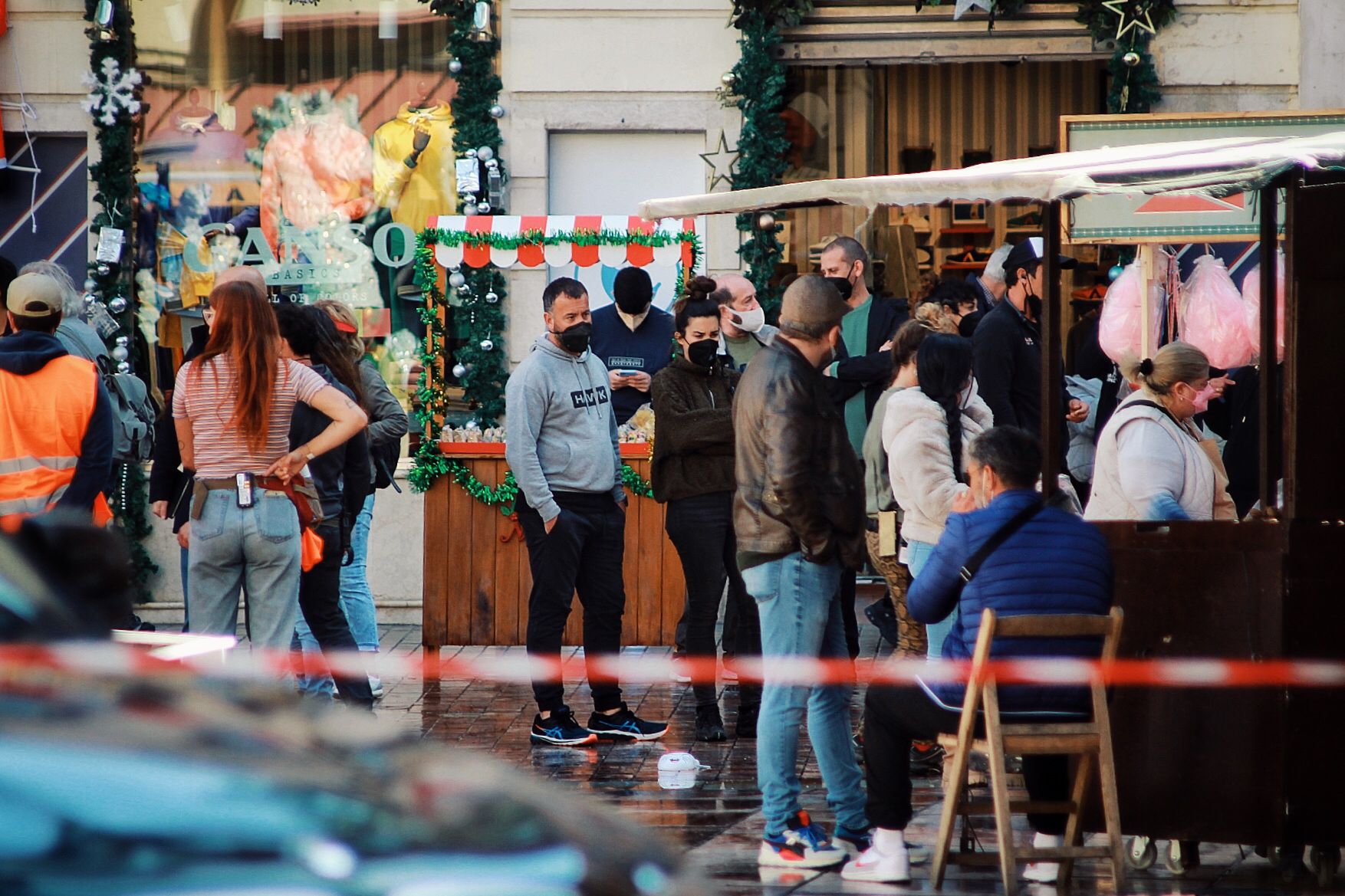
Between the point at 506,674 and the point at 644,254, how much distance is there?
8.26ft

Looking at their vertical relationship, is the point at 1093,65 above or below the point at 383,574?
above

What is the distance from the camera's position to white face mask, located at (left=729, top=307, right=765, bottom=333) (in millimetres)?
8617

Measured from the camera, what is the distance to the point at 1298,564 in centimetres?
562

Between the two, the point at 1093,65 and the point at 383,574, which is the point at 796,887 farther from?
the point at 1093,65

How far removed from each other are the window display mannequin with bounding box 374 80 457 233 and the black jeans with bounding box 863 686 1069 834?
22.7ft

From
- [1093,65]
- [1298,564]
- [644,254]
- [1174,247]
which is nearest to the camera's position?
[1298,564]

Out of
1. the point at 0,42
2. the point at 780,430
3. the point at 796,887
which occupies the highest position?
the point at 0,42

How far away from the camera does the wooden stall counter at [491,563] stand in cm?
936

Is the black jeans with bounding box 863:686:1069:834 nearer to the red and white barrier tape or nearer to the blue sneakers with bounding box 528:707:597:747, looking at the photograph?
the red and white barrier tape

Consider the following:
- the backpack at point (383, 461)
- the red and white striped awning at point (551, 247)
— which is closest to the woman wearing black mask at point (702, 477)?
the backpack at point (383, 461)

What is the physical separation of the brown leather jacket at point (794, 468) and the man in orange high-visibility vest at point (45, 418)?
273 cm

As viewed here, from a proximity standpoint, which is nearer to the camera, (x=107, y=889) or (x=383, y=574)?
(x=107, y=889)

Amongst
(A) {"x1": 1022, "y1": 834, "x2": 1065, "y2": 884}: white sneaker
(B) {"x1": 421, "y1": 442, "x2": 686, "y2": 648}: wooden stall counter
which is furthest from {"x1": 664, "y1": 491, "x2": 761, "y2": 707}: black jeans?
(A) {"x1": 1022, "y1": 834, "x2": 1065, "y2": 884}: white sneaker

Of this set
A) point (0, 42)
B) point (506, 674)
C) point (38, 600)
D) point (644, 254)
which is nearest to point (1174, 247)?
point (644, 254)
